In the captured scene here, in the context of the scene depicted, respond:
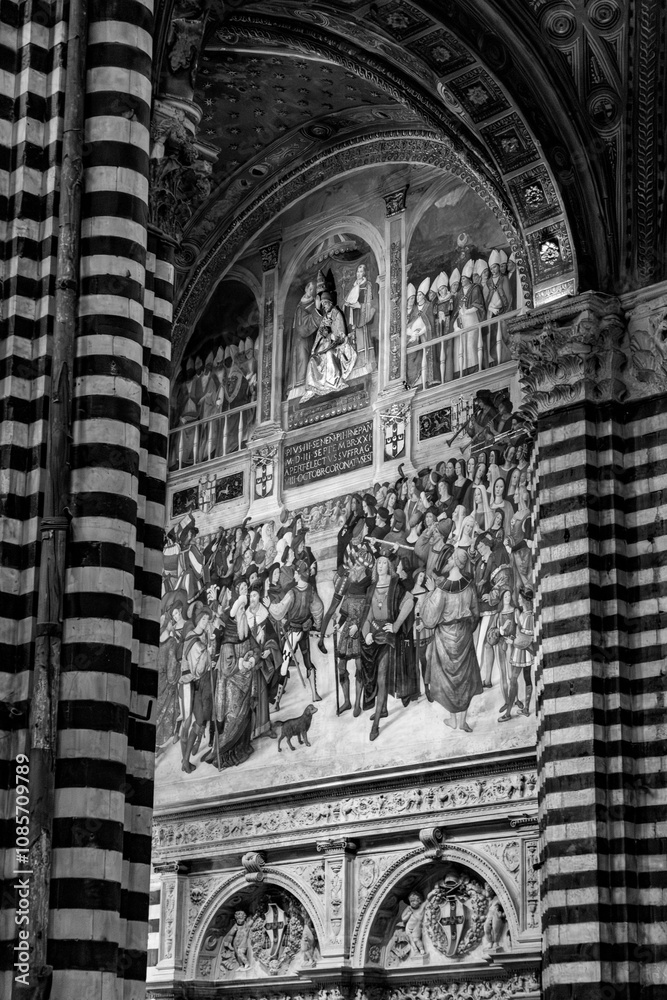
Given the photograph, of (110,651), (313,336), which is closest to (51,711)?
(110,651)

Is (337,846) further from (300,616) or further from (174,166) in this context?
(174,166)

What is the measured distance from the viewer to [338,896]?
1584 centimetres

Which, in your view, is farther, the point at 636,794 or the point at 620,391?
the point at 620,391

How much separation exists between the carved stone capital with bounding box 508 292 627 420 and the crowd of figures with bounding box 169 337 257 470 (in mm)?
5158

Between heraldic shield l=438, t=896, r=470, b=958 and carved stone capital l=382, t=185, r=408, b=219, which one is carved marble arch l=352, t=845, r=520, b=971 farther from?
carved stone capital l=382, t=185, r=408, b=219

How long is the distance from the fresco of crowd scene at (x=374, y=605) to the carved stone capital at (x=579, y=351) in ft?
5.09

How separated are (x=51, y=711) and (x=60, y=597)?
2.05 feet

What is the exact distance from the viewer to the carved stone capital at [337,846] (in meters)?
15.9

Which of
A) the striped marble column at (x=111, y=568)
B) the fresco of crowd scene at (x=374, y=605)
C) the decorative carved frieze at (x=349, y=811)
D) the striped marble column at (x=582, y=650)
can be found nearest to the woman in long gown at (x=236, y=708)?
the fresco of crowd scene at (x=374, y=605)

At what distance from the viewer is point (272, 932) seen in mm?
16562

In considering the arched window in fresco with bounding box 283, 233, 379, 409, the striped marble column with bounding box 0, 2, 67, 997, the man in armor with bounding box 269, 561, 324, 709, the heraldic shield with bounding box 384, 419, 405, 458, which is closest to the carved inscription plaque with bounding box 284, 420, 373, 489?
the heraldic shield with bounding box 384, 419, 405, 458

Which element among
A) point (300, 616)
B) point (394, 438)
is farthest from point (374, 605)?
point (394, 438)

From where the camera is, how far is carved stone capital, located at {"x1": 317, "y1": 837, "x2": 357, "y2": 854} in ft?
52.1

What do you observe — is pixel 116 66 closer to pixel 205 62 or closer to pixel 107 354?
pixel 107 354
